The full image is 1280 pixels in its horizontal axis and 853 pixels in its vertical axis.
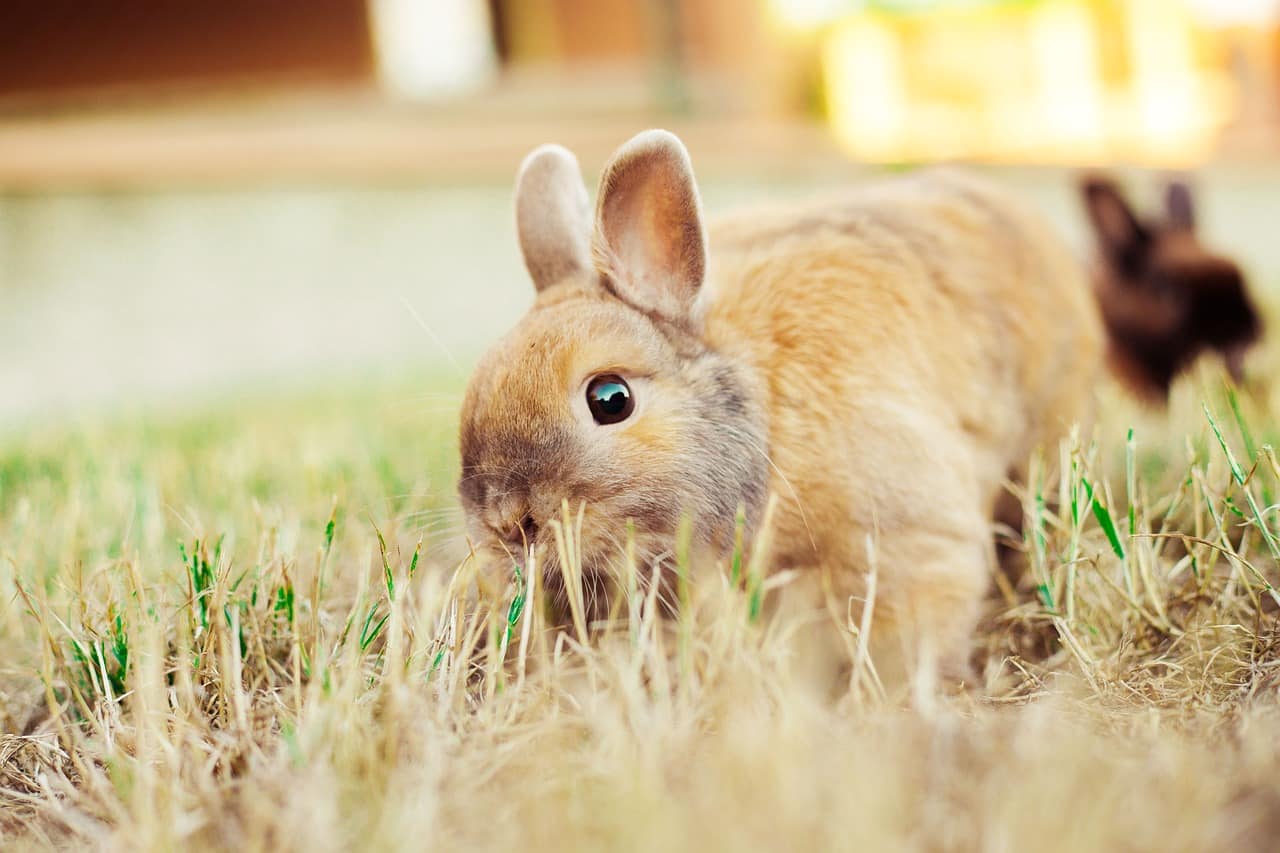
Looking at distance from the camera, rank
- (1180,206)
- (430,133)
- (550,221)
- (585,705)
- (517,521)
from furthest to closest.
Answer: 1. (430,133)
2. (1180,206)
3. (550,221)
4. (517,521)
5. (585,705)

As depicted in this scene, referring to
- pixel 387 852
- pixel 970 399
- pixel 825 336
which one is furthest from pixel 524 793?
pixel 970 399

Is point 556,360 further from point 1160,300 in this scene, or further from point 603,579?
point 1160,300

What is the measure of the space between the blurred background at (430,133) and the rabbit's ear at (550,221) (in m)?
0.79

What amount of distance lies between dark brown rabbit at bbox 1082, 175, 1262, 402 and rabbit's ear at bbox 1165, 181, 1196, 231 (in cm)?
6

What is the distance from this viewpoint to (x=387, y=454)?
9.59 ft

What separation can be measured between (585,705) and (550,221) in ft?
3.54

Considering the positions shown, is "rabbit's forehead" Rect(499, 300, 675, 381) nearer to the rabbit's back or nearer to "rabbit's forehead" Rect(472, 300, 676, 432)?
"rabbit's forehead" Rect(472, 300, 676, 432)

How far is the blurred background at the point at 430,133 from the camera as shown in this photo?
5.43 meters

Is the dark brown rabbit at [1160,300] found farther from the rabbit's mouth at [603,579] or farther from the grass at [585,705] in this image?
the rabbit's mouth at [603,579]

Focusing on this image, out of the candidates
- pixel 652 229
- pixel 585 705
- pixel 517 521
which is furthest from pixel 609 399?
pixel 585 705

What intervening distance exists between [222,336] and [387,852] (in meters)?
5.08

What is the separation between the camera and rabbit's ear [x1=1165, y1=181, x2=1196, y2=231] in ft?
13.1

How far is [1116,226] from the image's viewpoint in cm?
391

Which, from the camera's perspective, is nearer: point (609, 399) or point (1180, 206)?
point (609, 399)
